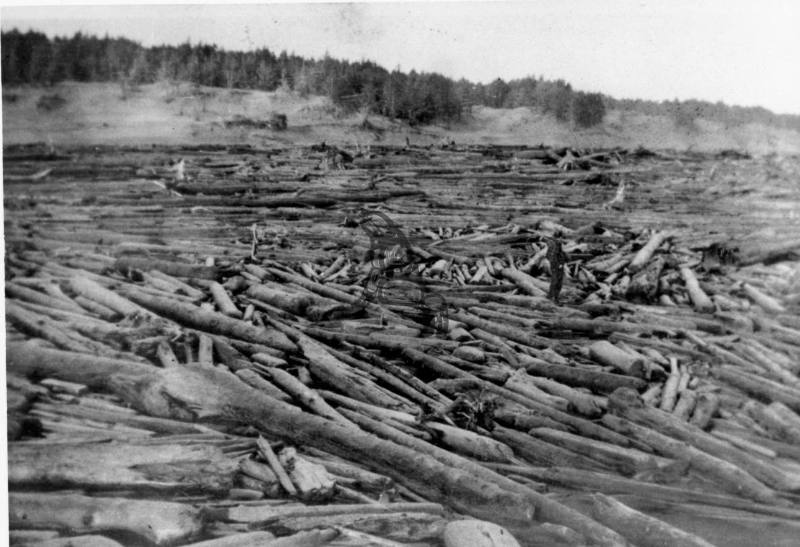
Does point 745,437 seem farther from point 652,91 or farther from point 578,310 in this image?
point 652,91

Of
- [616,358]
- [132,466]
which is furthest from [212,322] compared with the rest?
[616,358]

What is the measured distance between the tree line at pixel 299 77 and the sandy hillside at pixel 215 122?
0.21 feet

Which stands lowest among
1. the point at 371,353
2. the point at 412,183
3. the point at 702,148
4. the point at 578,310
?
the point at 371,353

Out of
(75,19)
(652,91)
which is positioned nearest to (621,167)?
(652,91)

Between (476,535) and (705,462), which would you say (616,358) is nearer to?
(705,462)

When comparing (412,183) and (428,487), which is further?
(412,183)

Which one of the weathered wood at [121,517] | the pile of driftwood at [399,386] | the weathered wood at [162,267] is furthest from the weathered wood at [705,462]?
the weathered wood at [162,267]

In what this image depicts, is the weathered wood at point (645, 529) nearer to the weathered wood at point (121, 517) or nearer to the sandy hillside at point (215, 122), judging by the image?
the sandy hillside at point (215, 122)

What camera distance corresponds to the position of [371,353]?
4910mm

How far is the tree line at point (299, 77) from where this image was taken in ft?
15.8

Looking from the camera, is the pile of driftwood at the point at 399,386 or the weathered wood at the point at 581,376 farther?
the weathered wood at the point at 581,376

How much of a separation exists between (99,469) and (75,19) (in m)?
2.80

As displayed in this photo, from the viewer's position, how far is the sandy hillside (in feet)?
16.1

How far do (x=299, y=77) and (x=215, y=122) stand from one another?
0.62 metres
